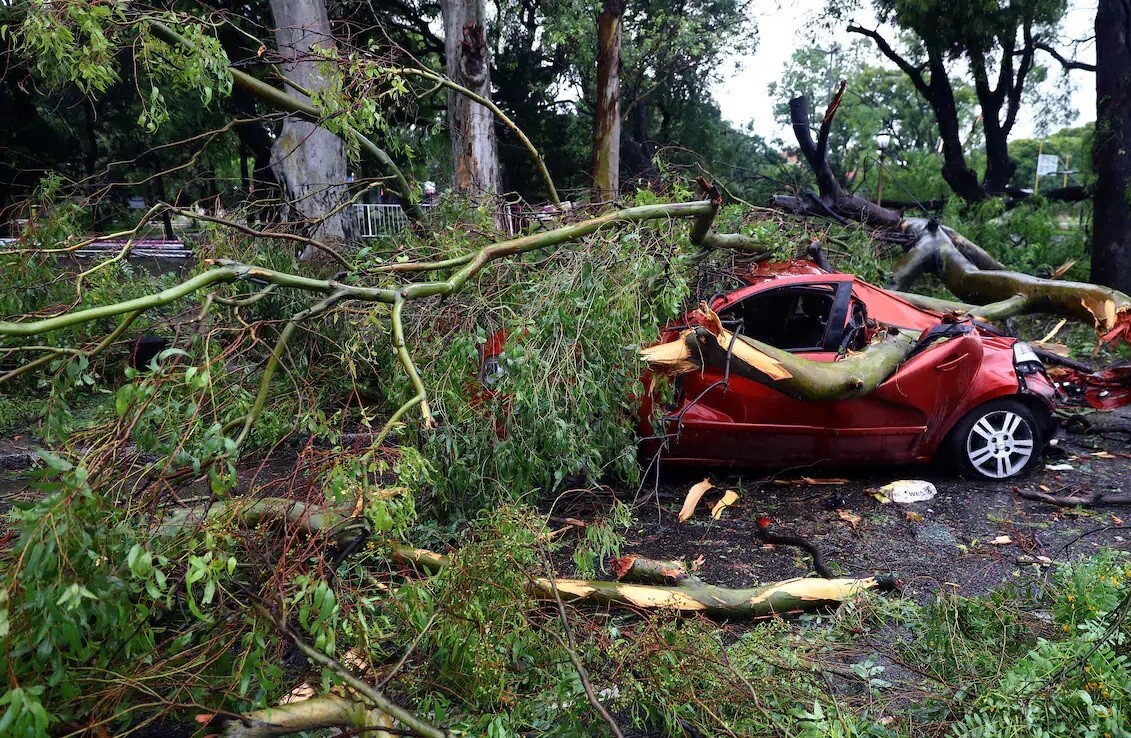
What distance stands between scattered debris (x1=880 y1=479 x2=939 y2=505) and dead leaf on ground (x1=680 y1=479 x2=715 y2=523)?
4.10ft

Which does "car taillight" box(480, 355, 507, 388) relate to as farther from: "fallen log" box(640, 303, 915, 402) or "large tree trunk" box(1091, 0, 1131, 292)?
"large tree trunk" box(1091, 0, 1131, 292)

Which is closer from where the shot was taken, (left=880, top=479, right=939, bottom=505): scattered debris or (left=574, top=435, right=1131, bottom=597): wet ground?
(left=574, top=435, right=1131, bottom=597): wet ground

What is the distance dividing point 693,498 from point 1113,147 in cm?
909

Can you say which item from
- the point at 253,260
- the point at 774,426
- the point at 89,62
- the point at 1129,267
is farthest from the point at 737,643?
the point at 1129,267

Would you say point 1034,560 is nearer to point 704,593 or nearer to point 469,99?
point 704,593

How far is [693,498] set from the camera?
17.5 feet

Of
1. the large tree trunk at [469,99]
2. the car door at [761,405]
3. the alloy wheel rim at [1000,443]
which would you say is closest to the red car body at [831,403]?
the car door at [761,405]

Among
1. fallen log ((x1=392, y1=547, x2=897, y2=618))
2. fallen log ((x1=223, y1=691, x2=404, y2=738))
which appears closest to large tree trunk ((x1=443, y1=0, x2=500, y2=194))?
fallen log ((x1=392, y1=547, x2=897, y2=618))

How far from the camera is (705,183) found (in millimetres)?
5191

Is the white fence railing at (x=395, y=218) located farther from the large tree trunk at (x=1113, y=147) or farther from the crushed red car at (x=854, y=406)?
the large tree trunk at (x=1113, y=147)

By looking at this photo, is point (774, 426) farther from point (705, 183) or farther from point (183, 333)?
point (183, 333)

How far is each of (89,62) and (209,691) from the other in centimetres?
397

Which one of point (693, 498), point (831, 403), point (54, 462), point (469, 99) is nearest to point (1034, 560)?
point (831, 403)

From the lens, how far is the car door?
17.0 ft
